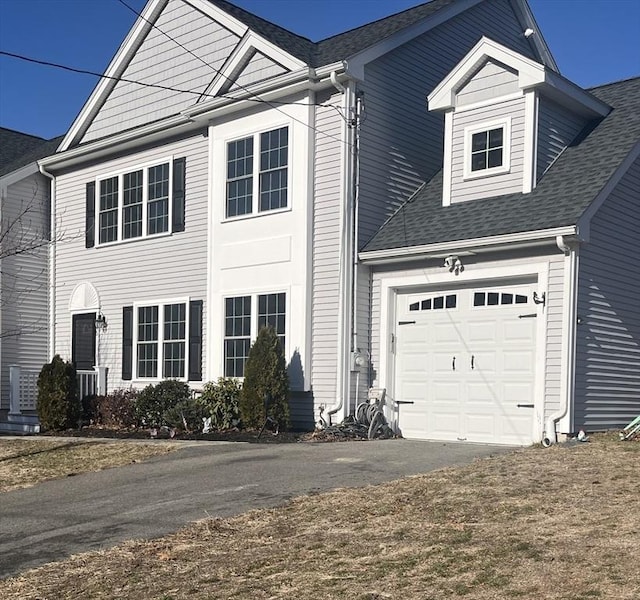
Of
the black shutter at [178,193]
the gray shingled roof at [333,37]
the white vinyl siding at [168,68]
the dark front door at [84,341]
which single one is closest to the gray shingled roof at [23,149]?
the white vinyl siding at [168,68]

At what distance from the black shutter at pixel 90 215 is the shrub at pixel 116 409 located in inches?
155

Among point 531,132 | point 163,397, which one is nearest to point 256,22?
point 531,132

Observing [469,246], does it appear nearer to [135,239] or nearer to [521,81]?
[521,81]

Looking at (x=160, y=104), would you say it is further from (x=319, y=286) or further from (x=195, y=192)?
(x=319, y=286)

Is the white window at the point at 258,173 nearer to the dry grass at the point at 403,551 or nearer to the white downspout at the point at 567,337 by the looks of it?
the white downspout at the point at 567,337

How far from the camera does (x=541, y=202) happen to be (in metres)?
12.9

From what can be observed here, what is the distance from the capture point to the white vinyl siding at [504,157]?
→ 45.0 feet

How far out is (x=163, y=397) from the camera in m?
16.1

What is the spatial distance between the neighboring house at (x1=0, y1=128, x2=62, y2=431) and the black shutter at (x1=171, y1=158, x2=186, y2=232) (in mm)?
4535

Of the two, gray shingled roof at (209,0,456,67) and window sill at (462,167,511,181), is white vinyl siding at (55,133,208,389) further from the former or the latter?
window sill at (462,167,511,181)

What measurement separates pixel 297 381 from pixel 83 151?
8.41 m

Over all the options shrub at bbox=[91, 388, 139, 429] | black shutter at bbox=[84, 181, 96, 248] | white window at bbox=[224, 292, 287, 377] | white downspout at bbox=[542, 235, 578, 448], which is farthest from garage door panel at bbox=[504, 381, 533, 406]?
black shutter at bbox=[84, 181, 96, 248]

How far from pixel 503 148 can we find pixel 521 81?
1.08m

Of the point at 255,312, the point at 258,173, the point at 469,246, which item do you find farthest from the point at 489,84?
the point at 255,312
